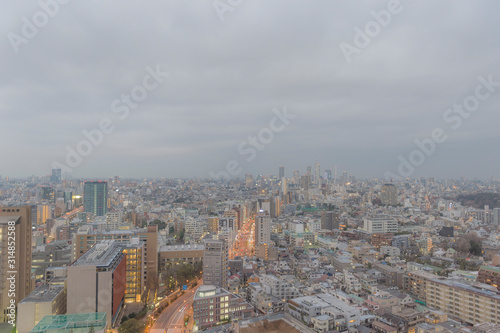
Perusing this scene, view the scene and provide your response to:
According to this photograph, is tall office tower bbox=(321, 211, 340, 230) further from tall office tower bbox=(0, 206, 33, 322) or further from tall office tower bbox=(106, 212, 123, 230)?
tall office tower bbox=(0, 206, 33, 322)

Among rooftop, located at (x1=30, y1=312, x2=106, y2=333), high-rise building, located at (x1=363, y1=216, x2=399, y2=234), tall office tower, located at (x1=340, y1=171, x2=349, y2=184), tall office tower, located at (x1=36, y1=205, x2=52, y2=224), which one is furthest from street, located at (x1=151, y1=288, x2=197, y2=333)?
tall office tower, located at (x1=340, y1=171, x2=349, y2=184)

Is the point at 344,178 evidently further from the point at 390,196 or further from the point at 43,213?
the point at 43,213

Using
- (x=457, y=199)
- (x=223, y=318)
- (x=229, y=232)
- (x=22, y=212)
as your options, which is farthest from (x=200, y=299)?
(x=457, y=199)

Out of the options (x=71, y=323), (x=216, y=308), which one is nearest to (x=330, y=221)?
(x=216, y=308)

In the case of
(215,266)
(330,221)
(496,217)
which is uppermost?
(215,266)

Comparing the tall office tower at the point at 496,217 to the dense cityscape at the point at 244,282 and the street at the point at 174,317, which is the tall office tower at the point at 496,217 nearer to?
the dense cityscape at the point at 244,282

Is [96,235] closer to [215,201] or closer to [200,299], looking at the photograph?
[200,299]
